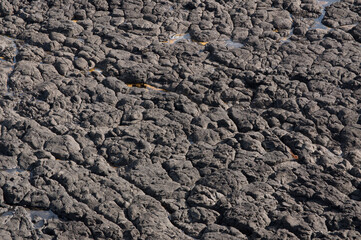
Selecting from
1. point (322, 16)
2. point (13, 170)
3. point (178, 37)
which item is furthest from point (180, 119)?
point (322, 16)

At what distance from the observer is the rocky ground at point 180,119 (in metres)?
4.45

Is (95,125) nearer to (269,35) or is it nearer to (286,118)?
(286,118)

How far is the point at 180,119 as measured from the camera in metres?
5.27

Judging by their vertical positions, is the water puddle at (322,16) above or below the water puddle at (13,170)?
above

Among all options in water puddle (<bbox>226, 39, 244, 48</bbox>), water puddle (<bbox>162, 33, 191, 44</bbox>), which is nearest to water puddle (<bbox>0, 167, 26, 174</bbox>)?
water puddle (<bbox>162, 33, 191, 44</bbox>)

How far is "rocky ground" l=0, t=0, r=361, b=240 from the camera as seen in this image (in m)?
4.45

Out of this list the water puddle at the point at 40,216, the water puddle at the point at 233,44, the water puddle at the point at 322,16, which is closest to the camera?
the water puddle at the point at 40,216

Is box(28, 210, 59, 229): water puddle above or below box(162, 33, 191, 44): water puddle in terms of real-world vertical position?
below

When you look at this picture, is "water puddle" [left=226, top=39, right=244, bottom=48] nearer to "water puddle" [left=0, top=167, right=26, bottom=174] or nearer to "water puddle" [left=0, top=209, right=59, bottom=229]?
"water puddle" [left=0, top=167, right=26, bottom=174]

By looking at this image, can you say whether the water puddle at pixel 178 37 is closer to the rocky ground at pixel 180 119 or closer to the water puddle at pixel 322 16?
the rocky ground at pixel 180 119

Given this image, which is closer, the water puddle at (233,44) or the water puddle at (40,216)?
the water puddle at (40,216)

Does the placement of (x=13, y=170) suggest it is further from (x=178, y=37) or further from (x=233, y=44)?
(x=233, y=44)

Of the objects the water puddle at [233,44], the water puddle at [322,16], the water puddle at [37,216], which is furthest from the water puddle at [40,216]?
the water puddle at [322,16]

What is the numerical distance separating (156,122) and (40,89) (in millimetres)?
1179
